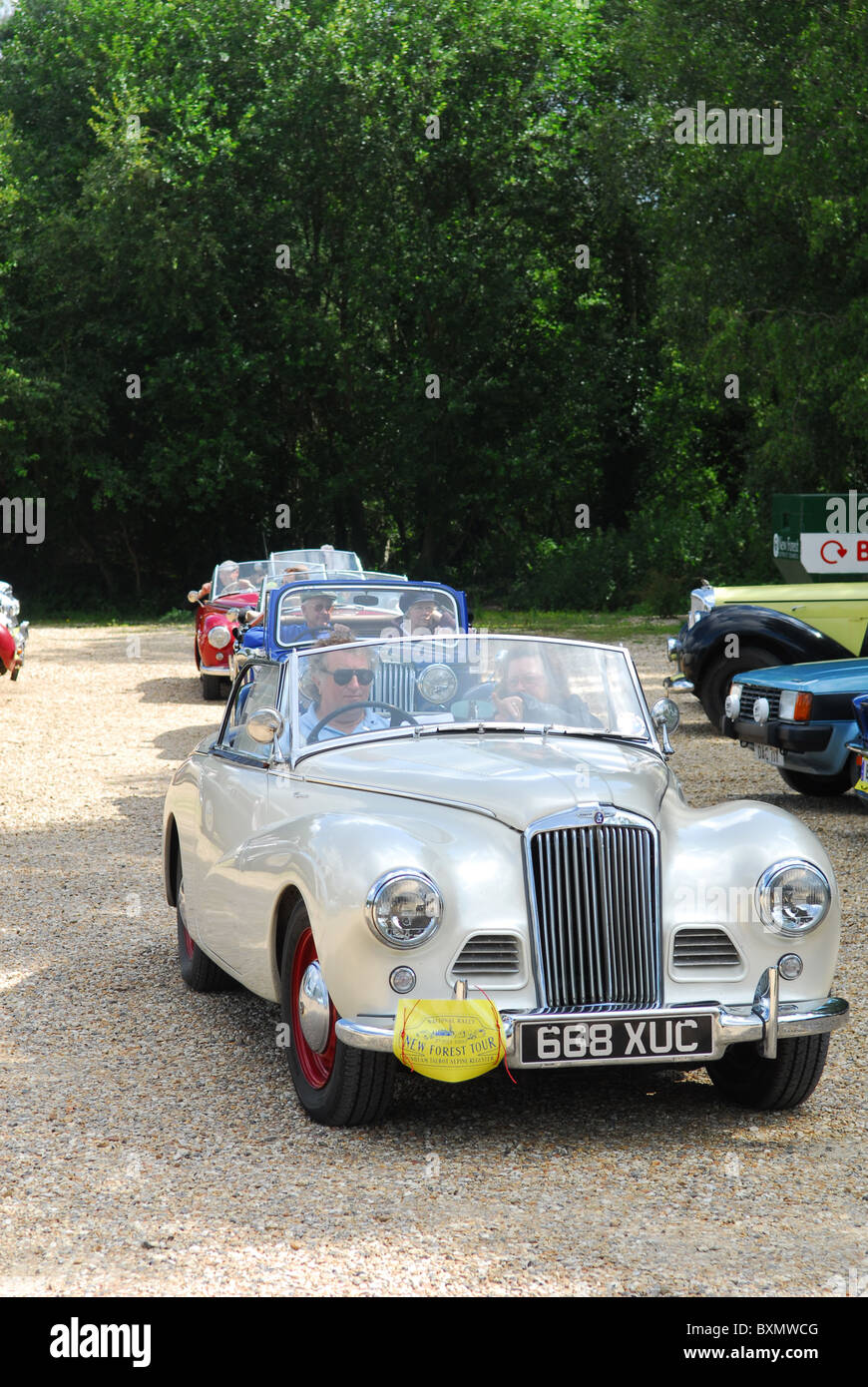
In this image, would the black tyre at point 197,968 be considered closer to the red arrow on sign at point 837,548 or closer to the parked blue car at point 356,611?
the parked blue car at point 356,611

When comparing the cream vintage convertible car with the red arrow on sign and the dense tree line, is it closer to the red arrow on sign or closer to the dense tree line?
the red arrow on sign

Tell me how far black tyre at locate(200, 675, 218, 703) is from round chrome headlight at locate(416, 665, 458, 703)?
11489mm

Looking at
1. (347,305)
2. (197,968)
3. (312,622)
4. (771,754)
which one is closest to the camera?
(197,968)

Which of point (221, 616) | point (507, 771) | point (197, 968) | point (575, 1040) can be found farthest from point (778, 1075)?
point (221, 616)

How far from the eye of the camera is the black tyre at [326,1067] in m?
4.70

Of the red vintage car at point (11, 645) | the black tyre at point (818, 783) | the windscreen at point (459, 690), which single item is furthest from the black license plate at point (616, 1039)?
the red vintage car at point (11, 645)

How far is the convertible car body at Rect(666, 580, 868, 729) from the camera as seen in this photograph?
13695 mm

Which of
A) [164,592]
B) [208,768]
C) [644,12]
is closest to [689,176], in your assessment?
[644,12]

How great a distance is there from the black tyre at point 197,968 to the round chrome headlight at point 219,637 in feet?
32.8

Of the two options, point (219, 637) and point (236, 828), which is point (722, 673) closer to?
point (219, 637)

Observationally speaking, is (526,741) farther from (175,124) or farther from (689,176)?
(175,124)

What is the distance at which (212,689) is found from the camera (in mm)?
17250

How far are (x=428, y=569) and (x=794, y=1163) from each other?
30906mm

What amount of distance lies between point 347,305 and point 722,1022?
104 ft
